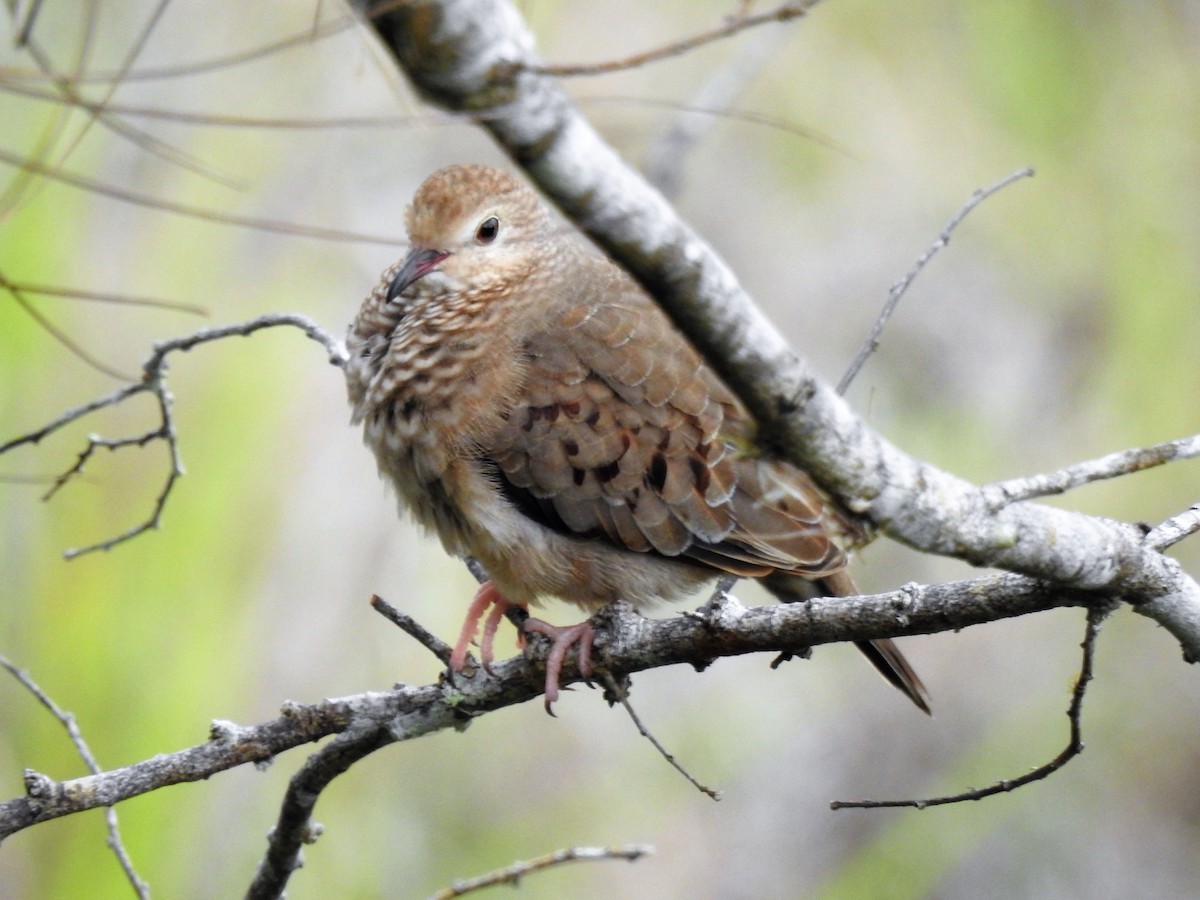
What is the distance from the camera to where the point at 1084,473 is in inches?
65.6

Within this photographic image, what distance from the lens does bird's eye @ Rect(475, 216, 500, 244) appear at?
3.24 m

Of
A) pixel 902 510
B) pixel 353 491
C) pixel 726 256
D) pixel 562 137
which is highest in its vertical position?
pixel 726 256

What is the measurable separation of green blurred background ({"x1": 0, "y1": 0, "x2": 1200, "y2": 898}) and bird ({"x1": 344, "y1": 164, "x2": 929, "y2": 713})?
1497 mm

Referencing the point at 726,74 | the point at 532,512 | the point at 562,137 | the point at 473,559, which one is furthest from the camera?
the point at 726,74

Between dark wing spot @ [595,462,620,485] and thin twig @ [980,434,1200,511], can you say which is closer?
thin twig @ [980,434,1200,511]

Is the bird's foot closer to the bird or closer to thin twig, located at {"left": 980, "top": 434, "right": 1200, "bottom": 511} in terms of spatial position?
the bird

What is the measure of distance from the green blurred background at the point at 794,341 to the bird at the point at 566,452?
1497 mm

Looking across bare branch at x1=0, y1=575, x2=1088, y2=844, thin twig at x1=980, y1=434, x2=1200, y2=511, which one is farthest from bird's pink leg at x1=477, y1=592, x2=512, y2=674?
thin twig at x1=980, y1=434, x2=1200, y2=511

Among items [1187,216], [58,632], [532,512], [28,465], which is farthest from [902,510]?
[1187,216]

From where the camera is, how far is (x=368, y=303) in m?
3.27

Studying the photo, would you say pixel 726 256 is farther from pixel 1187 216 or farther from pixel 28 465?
pixel 28 465

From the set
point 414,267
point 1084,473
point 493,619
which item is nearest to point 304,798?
point 493,619

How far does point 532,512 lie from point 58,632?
223cm

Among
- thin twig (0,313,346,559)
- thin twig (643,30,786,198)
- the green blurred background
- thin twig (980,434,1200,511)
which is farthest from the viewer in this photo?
thin twig (643,30,786,198)
